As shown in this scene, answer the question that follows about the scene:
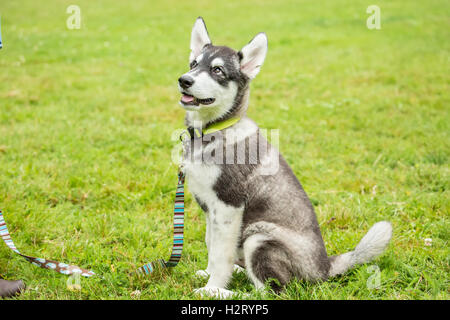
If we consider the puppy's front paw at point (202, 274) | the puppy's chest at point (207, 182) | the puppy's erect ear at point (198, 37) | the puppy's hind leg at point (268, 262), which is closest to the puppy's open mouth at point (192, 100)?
the puppy's chest at point (207, 182)

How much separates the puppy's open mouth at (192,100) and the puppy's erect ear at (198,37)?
1.68 feet

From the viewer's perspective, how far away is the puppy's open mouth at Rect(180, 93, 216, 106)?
2.97 metres

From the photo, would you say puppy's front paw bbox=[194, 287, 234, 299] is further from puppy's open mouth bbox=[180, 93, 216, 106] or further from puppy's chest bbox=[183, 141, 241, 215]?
puppy's open mouth bbox=[180, 93, 216, 106]

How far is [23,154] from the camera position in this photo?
17.0 ft

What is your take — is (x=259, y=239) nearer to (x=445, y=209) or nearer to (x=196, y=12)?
(x=445, y=209)

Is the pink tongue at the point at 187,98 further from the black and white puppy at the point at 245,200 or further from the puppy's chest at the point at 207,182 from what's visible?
the puppy's chest at the point at 207,182

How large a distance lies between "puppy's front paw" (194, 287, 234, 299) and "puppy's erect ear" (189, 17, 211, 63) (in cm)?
185

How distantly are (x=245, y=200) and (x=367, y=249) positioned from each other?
995 mm

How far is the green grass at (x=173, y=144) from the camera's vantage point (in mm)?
3281

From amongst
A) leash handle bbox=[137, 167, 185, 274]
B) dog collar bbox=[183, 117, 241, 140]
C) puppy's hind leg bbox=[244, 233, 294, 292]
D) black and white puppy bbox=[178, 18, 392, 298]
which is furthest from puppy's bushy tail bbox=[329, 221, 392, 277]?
dog collar bbox=[183, 117, 241, 140]

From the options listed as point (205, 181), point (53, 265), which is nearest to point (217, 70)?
point (205, 181)

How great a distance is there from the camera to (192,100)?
9.80ft

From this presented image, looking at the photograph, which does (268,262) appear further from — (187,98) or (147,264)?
(187,98)
